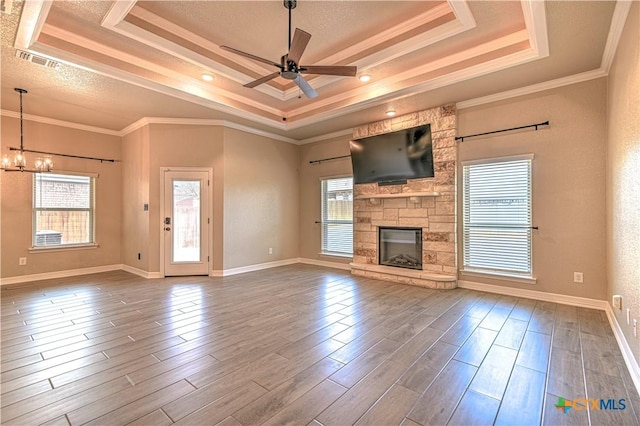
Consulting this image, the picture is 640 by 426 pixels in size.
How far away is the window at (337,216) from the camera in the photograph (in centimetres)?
631

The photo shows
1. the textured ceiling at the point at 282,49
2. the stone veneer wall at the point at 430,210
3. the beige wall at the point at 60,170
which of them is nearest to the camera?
the textured ceiling at the point at 282,49

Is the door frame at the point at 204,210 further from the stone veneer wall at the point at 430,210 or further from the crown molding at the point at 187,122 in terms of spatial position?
the stone veneer wall at the point at 430,210

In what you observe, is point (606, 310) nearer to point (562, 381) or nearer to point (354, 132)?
point (562, 381)

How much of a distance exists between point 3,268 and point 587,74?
9297mm

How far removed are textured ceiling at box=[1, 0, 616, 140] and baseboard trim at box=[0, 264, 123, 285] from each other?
2.92 meters

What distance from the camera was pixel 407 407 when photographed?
1.82 m

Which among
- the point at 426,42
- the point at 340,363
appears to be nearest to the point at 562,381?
the point at 340,363

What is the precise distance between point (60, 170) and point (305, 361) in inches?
243

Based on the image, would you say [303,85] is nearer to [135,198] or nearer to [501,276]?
[501,276]

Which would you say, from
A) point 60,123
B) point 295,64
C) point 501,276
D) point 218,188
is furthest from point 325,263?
point 60,123

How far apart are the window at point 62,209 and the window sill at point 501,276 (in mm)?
7194

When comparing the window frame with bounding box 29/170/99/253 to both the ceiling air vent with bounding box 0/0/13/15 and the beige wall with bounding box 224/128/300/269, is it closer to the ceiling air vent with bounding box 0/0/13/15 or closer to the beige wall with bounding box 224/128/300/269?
the beige wall with bounding box 224/128/300/269

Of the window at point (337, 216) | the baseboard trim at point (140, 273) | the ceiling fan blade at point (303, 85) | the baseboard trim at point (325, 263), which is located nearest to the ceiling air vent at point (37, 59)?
the ceiling fan blade at point (303, 85)

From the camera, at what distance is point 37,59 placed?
10.9 feet
